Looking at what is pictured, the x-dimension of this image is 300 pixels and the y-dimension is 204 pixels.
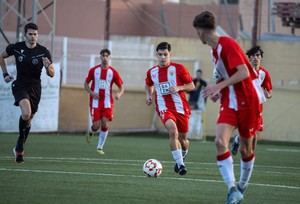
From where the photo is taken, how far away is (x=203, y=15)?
34.0ft

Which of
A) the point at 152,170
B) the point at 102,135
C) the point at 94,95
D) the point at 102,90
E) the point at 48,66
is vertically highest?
the point at 48,66

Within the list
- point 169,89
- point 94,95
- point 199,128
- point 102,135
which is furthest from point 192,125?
point 169,89

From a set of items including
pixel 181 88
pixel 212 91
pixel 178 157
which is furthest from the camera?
pixel 181 88

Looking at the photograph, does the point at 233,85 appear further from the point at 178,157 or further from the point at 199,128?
the point at 199,128

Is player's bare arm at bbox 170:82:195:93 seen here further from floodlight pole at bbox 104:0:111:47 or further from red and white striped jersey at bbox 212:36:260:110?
floodlight pole at bbox 104:0:111:47

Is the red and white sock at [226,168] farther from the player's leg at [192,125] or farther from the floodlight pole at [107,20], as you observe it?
the floodlight pole at [107,20]

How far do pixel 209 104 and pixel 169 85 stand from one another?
1421cm

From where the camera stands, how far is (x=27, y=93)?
51.4ft

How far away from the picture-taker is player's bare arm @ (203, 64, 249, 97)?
9.92 metres

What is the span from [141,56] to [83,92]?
2.81 meters


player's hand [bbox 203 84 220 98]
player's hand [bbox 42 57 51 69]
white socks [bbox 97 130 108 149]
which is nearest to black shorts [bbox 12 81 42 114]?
player's hand [bbox 42 57 51 69]

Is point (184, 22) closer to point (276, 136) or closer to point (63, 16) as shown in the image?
point (63, 16)

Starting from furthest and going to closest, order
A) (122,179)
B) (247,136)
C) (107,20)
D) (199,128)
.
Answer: (107,20) → (199,128) → (122,179) → (247,136)

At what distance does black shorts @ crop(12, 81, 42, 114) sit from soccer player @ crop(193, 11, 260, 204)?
5.89 m
